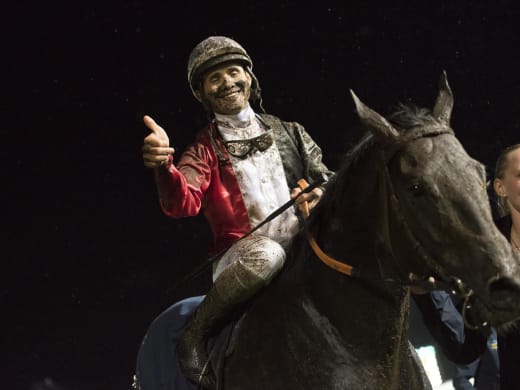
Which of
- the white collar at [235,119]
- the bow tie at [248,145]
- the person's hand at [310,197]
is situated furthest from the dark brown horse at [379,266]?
the white collar at [235,119]

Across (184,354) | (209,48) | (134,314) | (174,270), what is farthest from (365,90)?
(184,354)

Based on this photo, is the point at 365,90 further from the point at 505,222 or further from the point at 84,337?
the point at 505,222

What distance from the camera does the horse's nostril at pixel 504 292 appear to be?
184 cm

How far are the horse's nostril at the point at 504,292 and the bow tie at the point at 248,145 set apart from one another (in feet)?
4.75

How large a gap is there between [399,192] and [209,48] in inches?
53.3

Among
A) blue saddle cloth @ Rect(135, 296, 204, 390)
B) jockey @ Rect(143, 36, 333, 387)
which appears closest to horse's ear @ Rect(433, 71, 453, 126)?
jockey @ Rect(143, 36, 333, 387)

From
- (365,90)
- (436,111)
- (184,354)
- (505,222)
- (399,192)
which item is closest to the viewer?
(399,192)

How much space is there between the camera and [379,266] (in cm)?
222

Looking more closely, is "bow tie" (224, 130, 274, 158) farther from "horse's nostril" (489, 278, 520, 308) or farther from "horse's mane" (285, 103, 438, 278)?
"horse's nostril" (489, 278, 520, 308)

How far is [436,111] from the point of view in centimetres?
229

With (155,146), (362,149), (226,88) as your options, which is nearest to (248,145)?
(226,88)

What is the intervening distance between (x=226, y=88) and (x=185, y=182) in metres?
0.57

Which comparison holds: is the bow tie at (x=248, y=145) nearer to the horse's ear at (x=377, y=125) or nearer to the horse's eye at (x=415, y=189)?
the horse's ear at (x=377, y=125)

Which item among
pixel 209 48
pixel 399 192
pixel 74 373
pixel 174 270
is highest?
pixel 209 48
